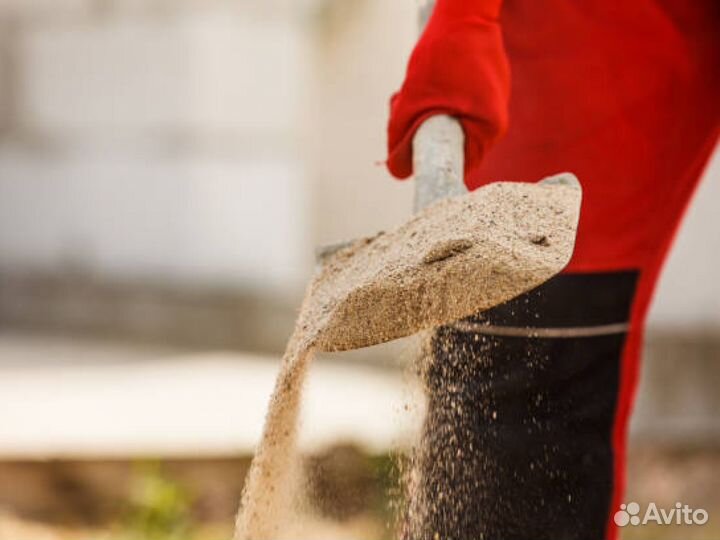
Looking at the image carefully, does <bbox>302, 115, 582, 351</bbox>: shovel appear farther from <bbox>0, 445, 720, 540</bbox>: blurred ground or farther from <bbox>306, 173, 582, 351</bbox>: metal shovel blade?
<bbox>0, 445, 720, 540</bbox>: blurred ground

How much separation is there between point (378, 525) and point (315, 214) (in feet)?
6.01

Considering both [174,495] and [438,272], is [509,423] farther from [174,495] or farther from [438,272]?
[174,495]

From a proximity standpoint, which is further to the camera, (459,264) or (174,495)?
(174,495)

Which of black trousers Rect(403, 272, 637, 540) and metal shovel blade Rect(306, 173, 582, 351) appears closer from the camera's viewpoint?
metal shovel blade Rect(306, 173, 582, 351)

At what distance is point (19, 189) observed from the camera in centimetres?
471

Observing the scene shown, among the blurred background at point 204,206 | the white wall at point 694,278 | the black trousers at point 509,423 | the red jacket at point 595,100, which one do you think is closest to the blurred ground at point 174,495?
the blurred background at point 204,206

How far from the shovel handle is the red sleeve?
0.05 feet

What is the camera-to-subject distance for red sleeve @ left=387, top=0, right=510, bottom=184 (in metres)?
1.54

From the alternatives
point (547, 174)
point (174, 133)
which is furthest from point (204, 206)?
point (547, 174)

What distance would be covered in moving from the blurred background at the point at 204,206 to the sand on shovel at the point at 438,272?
1942 millimetres

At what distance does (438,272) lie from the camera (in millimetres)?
1401

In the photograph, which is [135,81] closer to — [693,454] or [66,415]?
[66,415]

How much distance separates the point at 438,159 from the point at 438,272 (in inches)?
7.6

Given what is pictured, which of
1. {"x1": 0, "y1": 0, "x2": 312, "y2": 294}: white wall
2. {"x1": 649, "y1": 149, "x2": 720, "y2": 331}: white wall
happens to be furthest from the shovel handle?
{"x1": 0, "y1": 0, "x2": 312, "y2": 294}: white wall
